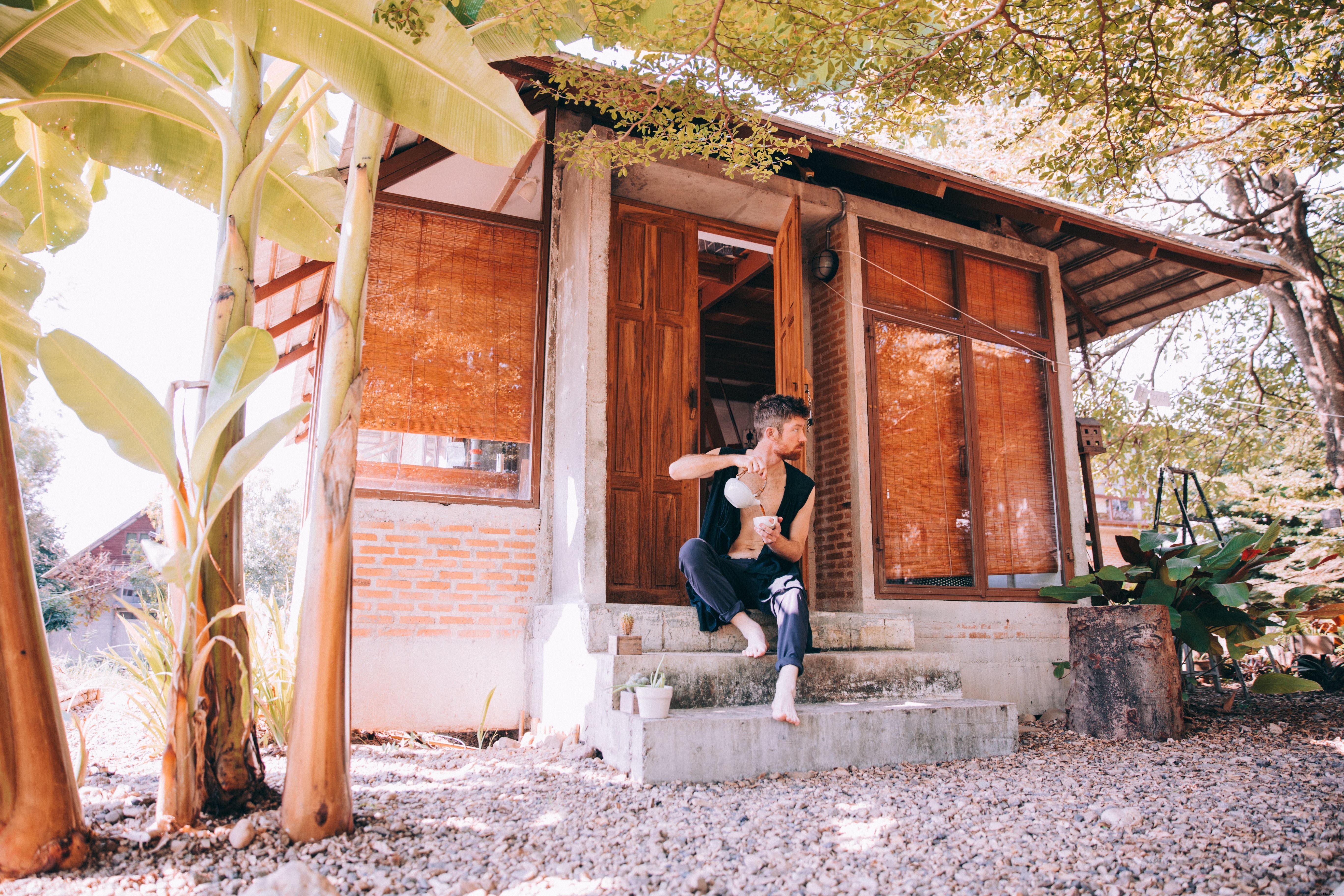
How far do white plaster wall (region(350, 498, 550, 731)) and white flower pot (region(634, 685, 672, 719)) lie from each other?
1.61m

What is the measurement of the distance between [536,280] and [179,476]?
3.24 metres

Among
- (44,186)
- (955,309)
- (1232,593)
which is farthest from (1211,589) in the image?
(44,186)

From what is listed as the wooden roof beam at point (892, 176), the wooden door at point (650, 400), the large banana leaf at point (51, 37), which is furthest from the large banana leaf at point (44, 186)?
the wooden roof beam at point (892, 176)

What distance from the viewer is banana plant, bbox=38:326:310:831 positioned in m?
2.20

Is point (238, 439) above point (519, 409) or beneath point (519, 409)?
beneath

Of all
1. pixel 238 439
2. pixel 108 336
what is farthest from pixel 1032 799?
pixel 108 336

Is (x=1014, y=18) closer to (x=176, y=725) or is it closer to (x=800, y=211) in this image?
(x=800, y=211)

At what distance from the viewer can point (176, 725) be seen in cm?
223

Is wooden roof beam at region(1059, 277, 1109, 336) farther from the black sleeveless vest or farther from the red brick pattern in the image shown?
the red brick pattern

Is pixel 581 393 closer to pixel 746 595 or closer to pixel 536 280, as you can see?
pixel 536 280

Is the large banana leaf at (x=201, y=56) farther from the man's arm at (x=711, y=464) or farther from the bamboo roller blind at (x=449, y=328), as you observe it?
the man's arm at (x=711, y=464)

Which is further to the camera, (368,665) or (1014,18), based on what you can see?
(368,665)

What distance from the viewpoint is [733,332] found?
28.8 feet

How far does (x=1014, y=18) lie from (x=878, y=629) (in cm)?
325
